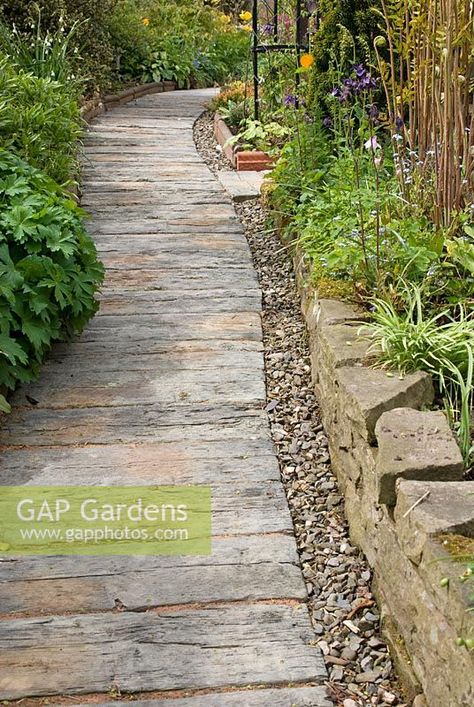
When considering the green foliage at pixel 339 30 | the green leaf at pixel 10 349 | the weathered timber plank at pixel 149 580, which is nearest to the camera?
the weathered timber plank at pixel 149 580

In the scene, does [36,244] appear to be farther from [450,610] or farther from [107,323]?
[450,610]

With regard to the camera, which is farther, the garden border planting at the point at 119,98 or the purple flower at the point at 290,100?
the garden border planting at the point at 119,98

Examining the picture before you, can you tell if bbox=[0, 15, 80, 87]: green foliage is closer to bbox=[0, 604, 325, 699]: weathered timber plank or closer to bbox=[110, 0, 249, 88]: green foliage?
bbox=[110, 0, 249, 88]: green foliage

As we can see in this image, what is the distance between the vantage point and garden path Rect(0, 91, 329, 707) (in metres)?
2.16

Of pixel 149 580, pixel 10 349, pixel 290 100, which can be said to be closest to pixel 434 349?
pixel 149 580

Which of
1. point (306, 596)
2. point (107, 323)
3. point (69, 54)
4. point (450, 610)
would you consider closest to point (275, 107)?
point (69, 54)

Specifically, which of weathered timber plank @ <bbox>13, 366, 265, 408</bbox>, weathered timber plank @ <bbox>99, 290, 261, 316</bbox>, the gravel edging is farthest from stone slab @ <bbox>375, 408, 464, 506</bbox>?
weathered timber plank @ <bbox>99, 290, 261, 316</bbox>

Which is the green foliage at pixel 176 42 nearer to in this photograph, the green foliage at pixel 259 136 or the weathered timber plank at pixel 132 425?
the green foliage at pixel 259 136

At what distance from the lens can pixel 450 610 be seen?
1763 millimetres

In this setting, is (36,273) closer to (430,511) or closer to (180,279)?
(180,279)

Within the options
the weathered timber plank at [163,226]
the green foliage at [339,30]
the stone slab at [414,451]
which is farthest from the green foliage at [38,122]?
the stone slab at [414,451]

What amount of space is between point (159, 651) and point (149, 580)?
30cm

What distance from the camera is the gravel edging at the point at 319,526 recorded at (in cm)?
221
